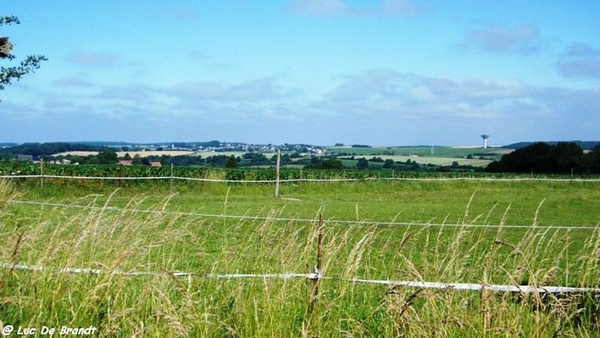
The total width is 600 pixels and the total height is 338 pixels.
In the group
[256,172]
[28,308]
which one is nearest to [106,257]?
[28,308]

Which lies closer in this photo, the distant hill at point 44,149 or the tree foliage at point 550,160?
the distant hill at point 44,149

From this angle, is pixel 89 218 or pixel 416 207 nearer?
pixel 89 218

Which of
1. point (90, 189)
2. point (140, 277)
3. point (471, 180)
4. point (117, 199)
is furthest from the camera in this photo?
point (471, 180)

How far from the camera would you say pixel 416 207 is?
64.4 ft

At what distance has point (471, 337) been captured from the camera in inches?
163

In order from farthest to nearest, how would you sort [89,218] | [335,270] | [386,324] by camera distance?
[335,270] < [89,218] < [386,324]

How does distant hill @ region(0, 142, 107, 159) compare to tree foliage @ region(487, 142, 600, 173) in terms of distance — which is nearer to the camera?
distant hill @ region(0, 142, 107, 159)

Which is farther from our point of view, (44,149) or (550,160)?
(550,160)

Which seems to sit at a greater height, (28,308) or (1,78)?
(1,78)

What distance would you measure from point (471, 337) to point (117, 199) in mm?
16919

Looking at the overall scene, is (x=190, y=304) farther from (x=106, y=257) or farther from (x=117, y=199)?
(x=117, y=199)

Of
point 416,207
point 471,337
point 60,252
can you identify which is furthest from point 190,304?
point 416,207

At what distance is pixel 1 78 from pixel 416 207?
12968 millimetres

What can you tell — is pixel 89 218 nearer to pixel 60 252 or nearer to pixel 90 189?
pixel 60 252
